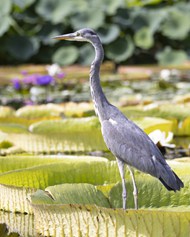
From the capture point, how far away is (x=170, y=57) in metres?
10.7

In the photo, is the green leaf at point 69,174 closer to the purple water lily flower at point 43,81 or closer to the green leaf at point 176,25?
the purple water lily flower at point 43,81

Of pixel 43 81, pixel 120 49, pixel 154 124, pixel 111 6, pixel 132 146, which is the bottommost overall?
pixel 132 146

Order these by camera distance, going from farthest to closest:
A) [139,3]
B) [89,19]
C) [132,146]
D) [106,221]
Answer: [139,3], [89,19], [132,146], [106,221]

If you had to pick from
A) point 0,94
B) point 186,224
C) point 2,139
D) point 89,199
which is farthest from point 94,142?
point 0,94

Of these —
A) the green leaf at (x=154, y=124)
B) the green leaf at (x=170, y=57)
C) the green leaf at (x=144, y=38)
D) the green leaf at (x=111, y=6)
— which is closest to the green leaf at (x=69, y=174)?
the green leaf at (x=154, y=124)

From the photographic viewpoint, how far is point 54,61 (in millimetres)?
10438

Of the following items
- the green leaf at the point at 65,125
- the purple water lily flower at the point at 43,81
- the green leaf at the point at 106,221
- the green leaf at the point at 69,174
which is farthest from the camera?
the purple water lily flower at the point at 43,81

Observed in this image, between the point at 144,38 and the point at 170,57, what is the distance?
45cm

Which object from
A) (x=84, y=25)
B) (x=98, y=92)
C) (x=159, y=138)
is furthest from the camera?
(x=84, y=25)

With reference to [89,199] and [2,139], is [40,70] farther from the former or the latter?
[89,199]

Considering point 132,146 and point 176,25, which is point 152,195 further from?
point 176,25

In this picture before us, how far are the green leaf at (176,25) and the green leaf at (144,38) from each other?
334 mm

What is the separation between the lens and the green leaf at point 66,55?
10.4 m

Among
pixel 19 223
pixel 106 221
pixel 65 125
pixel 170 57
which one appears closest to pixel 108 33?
pixel 170 57
